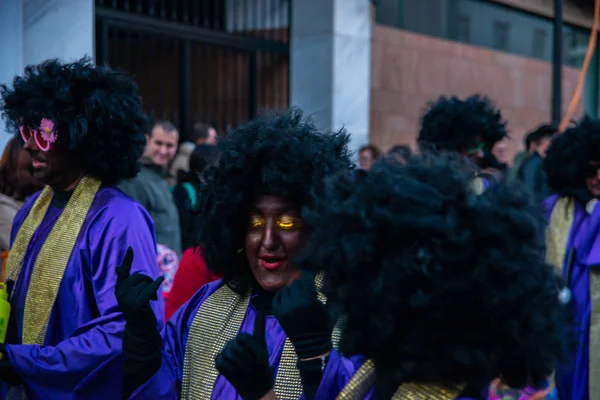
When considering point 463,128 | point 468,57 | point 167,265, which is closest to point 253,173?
point 167,265

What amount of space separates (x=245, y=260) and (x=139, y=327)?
1.54 feet

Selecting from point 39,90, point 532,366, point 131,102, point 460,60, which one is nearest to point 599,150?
point 131,102

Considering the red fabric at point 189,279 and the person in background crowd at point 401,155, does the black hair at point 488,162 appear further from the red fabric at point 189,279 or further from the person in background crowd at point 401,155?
the person in background crowd at point 401,155

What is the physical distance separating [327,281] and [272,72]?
28.8 feet

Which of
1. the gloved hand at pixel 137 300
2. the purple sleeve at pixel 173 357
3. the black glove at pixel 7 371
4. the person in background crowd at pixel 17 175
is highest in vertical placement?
the person in background crowd at pixel 17 175

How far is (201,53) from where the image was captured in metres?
9.81

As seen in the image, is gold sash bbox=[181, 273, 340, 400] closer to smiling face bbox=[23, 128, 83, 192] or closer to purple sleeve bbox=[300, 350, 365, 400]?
purple sleeve bbox=[300, 350, 365, 400]

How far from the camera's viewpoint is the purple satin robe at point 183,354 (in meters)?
A: 2.79

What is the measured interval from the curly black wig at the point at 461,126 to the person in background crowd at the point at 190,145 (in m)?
2.14

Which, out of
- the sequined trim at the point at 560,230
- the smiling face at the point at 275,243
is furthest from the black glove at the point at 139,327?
the sequined trim at the point at 560,230

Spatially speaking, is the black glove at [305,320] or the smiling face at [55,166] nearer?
the black glove at [305,320]

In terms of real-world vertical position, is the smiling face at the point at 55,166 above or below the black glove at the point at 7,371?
above

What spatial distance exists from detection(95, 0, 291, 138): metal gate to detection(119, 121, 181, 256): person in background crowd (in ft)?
5.07

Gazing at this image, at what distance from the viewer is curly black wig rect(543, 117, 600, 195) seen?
5270mm
